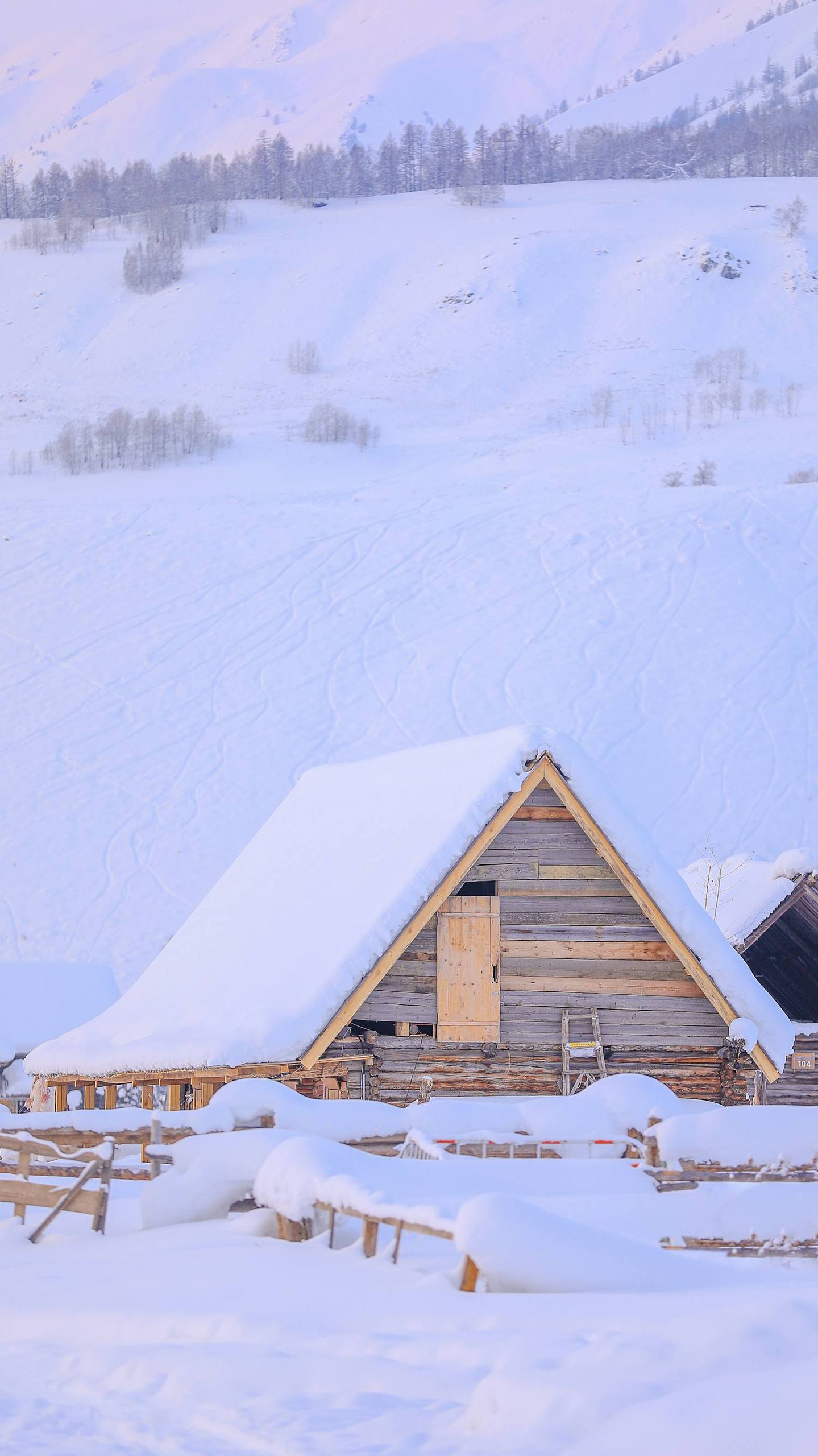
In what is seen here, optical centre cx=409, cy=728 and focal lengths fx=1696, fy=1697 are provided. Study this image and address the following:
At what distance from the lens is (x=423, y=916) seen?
14719 millimetres

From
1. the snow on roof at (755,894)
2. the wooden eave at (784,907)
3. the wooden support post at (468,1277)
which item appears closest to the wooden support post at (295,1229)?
the wooden support post at (468,1277)

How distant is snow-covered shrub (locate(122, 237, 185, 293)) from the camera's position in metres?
111

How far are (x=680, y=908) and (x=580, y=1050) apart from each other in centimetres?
171

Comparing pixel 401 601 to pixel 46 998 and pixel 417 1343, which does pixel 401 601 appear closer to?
pixel 46 998

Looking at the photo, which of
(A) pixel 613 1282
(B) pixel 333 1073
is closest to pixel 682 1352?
(A) pixel 613 1282

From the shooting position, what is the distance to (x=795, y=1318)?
17.9ft

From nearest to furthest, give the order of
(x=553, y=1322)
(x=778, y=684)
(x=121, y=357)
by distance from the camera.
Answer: (x=553, y=1322)
(x=778, y=684)
(x=121, y=357)

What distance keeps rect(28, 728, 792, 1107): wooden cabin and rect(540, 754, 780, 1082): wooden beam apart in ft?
0.05

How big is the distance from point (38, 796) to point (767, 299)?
68850 mm

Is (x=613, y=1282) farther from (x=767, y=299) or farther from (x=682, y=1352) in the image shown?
(x=767, y=299)

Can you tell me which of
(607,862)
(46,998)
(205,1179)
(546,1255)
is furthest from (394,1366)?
(46,998)

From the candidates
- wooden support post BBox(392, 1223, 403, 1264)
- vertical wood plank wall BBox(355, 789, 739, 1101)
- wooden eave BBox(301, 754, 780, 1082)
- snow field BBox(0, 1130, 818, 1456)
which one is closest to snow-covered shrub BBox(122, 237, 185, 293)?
vertical wood plank wall BBox(355, 789, 739, 1101)

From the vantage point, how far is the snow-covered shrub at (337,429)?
2985 inches

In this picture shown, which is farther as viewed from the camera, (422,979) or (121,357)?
(121,357)
